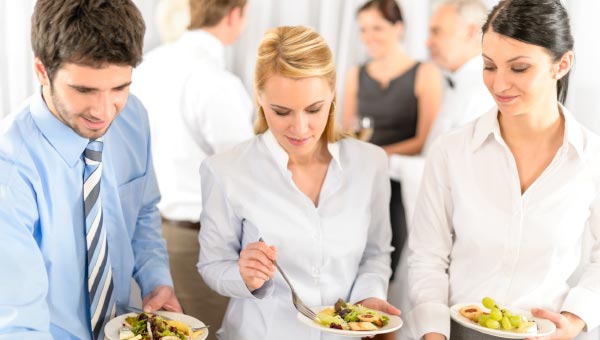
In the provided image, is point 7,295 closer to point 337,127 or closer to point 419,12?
point 337,127

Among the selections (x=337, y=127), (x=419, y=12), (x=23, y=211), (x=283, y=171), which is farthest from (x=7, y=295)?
(x=419, y=12)

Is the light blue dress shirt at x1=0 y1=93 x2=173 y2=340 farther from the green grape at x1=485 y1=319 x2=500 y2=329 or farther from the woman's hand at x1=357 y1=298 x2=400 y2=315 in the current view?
the green grape at x1=485 y1=319 x2=500 y2=329

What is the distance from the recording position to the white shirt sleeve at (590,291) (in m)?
1.80

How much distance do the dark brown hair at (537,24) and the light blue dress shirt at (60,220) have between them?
85cm

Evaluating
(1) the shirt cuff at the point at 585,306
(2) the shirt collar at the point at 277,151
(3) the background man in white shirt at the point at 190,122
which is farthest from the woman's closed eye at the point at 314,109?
(3) the background man in white shirt at the point at 190,122

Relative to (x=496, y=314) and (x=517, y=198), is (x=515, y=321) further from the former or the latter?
(x=517, y=198)

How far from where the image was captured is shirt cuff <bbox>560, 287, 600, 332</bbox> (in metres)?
1.80

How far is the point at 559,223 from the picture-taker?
5.93 feet

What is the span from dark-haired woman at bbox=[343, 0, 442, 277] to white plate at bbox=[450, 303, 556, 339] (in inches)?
73.0

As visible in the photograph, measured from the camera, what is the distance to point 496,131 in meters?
1.87

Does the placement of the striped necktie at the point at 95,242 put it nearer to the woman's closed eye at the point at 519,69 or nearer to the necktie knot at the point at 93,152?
the necktie knot at the point at 93,152

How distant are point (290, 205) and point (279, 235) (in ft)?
0.24

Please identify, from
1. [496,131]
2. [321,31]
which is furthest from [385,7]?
[496,131]

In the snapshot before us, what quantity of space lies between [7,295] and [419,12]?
2856mm
